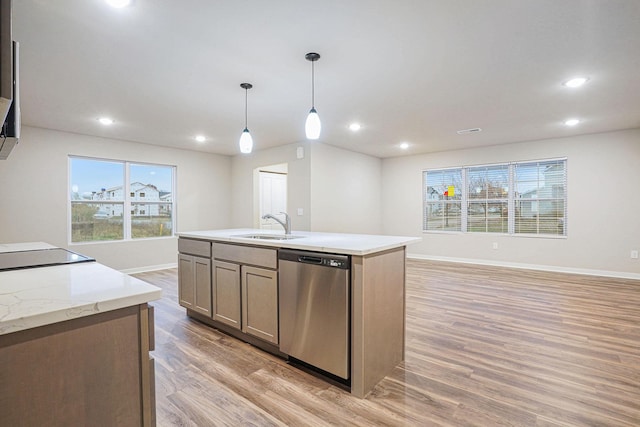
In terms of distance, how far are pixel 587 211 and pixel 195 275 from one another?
6.00 meters

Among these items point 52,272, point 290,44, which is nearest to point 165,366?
point 52,272

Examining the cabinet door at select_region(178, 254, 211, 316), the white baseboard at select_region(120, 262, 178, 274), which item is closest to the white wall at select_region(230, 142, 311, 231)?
the white baseboard at select_region(120, 262, 178, 274)

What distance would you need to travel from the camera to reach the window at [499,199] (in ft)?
18.0

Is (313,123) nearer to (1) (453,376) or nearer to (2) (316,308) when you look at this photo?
(2) (316,308)

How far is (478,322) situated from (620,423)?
143 centimetres

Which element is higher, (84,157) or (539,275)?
(84,157)

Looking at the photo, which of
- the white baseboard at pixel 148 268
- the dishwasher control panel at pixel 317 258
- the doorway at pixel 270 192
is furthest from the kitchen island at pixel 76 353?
the doorway at pixel 270 192

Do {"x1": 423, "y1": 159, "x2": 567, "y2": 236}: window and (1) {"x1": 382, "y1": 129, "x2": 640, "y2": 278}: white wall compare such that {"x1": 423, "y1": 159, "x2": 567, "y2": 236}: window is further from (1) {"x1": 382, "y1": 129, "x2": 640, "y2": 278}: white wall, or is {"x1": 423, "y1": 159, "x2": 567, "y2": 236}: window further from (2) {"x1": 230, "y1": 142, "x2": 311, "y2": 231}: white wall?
(2) {"x1": 230, "y1": 142, "x2": 311, "y2": 231}: white wall

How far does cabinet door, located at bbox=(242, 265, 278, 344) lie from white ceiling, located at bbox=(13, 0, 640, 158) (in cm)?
171

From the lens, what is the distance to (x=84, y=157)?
5.00m

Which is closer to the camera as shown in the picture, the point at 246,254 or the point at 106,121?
the point at 246,254

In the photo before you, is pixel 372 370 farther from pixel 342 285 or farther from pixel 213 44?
pixel 213 44

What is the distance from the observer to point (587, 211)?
16.9ft

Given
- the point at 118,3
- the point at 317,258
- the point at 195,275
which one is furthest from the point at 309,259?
the point at 118,3
